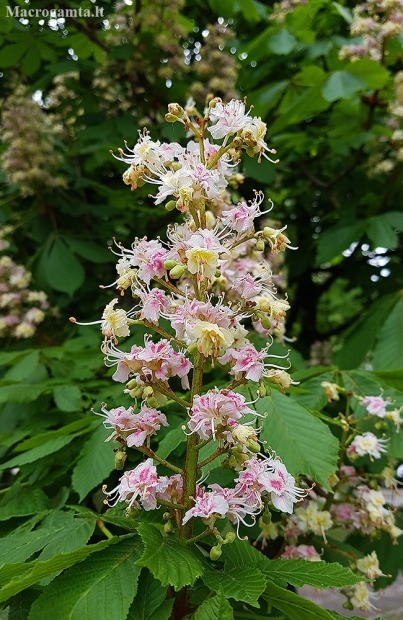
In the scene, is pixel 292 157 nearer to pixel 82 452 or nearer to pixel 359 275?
pixel 359 275

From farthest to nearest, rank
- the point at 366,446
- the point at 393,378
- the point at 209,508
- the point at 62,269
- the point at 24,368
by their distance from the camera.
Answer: the point at 62,269
the point at 24,368
the point at 393,378
the point at 366,446
the point at 209,508

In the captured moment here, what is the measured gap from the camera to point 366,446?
53.3 inches

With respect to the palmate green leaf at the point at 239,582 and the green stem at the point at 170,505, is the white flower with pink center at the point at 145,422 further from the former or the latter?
the palmate green leaf at the point at 239,582

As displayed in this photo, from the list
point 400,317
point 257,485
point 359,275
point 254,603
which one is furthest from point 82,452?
point 359,275

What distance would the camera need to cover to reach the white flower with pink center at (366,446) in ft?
4.43

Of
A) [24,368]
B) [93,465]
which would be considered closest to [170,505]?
[93,465]

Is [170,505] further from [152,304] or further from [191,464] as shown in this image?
[152,304]

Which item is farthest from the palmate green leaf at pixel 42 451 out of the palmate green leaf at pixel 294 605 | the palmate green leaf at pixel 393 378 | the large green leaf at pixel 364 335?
the large green leaf at pixel 364 335

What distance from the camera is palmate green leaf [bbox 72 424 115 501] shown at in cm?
118

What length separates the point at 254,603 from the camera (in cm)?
73

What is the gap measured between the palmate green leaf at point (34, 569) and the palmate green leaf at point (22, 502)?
376mm

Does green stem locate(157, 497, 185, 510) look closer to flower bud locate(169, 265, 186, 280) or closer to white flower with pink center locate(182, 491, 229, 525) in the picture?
white flower with pink center locate(182, 491, 229, 525)

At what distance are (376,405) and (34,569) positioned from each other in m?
0.91

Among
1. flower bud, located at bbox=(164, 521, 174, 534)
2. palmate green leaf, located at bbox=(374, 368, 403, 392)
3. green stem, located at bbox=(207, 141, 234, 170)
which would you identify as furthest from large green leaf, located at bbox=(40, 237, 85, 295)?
flower bud, located at bbox=(164, 521, 174, 534)
